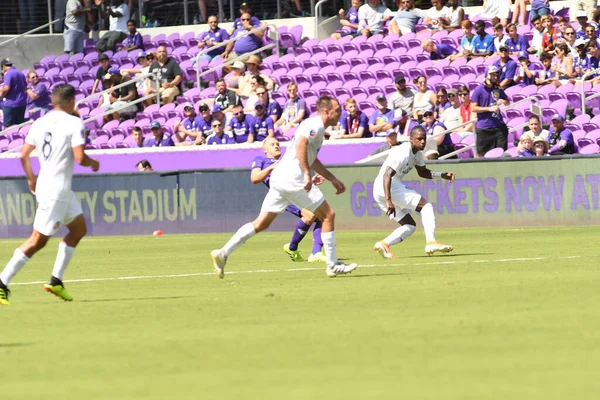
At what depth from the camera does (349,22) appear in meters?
32.8

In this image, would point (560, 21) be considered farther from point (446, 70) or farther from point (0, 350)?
point (0, 350)

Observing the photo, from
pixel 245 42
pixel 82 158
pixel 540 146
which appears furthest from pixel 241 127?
pixel 82 158

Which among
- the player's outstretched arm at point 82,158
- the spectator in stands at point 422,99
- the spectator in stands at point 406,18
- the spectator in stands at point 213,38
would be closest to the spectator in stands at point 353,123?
the spectator in stands at point 422,99

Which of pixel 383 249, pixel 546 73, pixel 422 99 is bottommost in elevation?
pixel 383 249

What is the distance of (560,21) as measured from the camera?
1077 inches

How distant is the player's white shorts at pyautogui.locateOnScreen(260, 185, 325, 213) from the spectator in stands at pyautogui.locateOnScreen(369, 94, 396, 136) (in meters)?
12.9

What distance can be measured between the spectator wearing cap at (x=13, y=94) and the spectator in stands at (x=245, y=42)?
5.31 meters

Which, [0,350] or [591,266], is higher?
[0,350]

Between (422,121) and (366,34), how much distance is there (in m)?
6.18

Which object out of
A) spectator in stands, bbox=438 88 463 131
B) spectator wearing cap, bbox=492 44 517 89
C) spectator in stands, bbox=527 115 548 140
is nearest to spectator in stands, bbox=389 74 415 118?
spectator in stands, bbox=438 88 463 131

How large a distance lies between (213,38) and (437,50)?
7014mm

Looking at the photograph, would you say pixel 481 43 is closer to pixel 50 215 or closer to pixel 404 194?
pixel 404 194

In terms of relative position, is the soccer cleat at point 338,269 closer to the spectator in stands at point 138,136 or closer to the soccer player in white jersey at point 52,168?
the soccer player in white jersey at point 52,168

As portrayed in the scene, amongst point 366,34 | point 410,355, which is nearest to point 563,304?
point 410,355
